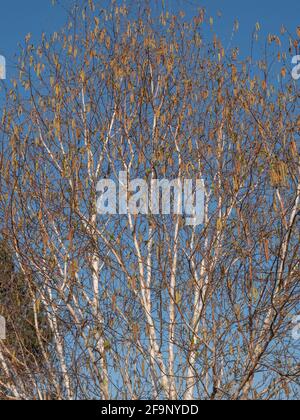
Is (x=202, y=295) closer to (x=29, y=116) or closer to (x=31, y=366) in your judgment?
(x=31, y=366)

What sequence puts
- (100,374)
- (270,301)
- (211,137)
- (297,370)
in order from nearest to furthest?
(270,301) < (297,370) < (100,374) < (211,137)

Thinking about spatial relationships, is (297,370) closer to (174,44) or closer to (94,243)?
(94,243)

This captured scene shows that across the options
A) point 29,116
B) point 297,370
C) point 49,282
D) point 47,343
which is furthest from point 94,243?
point 297,370

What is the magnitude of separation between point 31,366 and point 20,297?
0.81 meters

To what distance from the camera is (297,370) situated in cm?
593

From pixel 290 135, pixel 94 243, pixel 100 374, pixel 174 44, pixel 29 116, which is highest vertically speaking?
pixel 174 44

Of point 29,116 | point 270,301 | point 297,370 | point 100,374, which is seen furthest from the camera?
point 29,116

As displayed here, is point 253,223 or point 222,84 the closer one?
point 253,223

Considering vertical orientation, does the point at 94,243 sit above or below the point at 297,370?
above

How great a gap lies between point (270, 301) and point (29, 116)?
3269 millimetres

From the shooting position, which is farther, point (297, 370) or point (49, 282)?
point (49, 282)

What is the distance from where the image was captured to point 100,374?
648 cm

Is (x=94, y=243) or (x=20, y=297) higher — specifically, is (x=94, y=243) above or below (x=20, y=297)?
above

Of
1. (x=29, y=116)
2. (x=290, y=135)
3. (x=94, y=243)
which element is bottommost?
(x=94, y=243)
